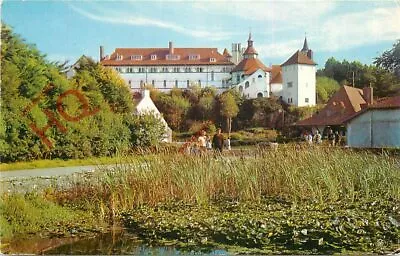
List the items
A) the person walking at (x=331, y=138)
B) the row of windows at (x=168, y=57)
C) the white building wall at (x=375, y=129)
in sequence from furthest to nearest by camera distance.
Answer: the person walking at (x=331, y=138)
the row of windows at (x=168, y=57)
the white building wall at (x=375, y=129)

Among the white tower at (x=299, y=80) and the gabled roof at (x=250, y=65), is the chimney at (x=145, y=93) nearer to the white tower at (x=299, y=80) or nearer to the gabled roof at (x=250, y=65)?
A: the gabled roof at (x=250, y=65)

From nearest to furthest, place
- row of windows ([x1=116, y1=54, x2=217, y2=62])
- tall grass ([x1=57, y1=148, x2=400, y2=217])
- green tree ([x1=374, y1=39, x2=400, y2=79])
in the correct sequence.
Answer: green tree ([x1=374, y1=39, x2=400, y2=79]) < row of windows ([x1=116, y1=54, x2=217, y2=62]) < tall grass ([x1=57, y1=148, x2=400, y2=217])

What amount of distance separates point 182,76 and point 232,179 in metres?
1.20

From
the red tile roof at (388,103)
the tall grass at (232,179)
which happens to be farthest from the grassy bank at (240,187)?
the red tile roof at (388,103)

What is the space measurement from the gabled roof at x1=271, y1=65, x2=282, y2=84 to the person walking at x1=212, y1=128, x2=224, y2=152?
0.59m

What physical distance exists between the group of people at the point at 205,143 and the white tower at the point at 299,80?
0.60 metres

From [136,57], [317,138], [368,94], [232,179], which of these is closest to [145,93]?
[136,57]

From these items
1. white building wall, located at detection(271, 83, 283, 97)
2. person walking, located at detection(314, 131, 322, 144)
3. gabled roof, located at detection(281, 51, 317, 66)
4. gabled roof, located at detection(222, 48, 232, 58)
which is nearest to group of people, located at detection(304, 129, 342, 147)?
person walking, located at detection(314, 131, 322, 144)

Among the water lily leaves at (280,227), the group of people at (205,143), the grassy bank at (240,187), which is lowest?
the water lily leaves at (280,227)

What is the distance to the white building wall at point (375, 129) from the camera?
4.25 meters

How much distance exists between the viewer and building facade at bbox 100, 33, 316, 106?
440 cm

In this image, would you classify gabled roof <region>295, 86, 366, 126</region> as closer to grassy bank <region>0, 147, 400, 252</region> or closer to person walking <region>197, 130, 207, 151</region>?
grassy bank <region>0, 147, 400, 252</region>

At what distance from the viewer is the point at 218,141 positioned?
4691 millimetres

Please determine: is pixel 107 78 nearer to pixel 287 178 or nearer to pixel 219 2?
pixel 219 2
